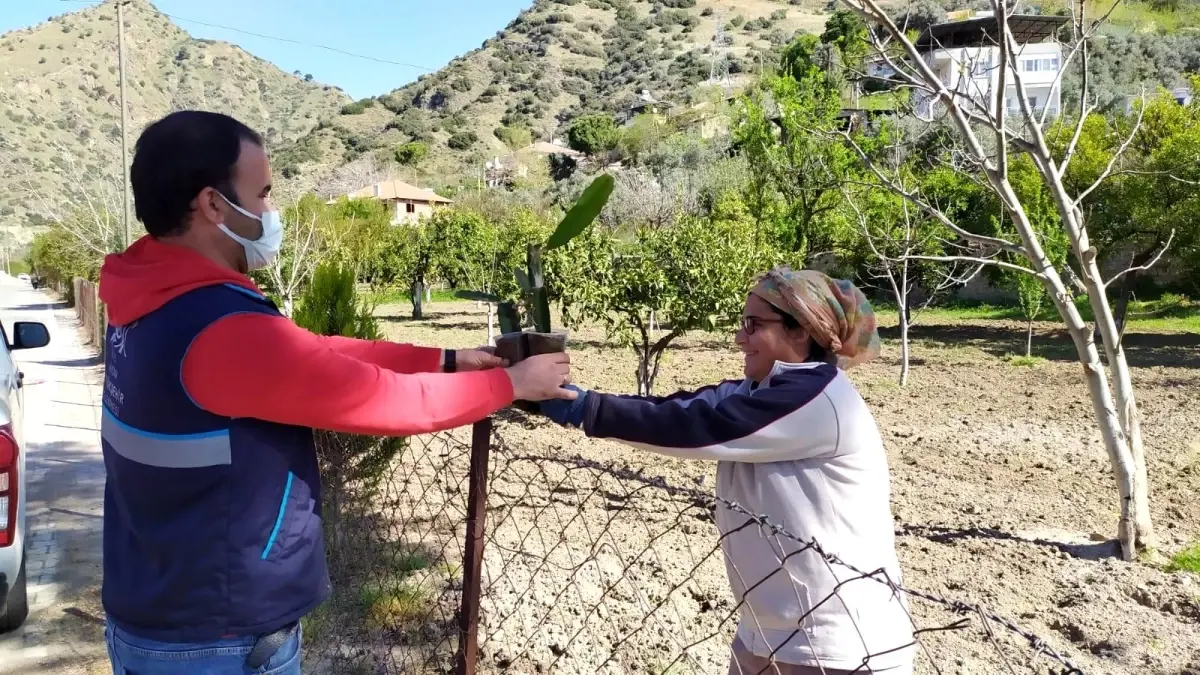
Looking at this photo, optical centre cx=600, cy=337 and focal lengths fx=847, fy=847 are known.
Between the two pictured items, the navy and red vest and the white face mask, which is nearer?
the navy and red vest

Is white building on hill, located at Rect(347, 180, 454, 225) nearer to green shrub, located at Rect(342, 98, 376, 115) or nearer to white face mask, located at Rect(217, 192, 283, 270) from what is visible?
green shrub, located at Rect(342, 98, 376, 115)

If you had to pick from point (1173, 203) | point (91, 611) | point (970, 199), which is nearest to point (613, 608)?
point (91, 611)

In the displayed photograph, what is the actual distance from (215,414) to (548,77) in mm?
91406

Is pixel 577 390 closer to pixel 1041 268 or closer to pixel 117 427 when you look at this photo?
pixel 117 427

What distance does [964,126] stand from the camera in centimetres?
428

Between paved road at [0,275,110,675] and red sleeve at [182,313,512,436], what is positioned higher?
red sleeve at [182,313,512,436]

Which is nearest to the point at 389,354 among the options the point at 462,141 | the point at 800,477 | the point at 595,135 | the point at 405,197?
the point at 800,477

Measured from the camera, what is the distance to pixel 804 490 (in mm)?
1635

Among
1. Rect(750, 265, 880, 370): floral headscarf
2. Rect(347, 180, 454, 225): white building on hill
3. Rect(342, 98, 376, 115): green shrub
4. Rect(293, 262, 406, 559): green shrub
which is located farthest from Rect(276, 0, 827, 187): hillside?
Rect(750, 265, 880, 370): floral headscarf

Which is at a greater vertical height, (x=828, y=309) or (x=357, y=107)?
(x=357, y=107)

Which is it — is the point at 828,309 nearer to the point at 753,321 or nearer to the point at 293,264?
the point at 753,321

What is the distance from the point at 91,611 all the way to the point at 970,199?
68.9 feet

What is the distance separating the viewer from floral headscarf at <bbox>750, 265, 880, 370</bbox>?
1.71m

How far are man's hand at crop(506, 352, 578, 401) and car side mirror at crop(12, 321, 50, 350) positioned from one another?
13.6ft
